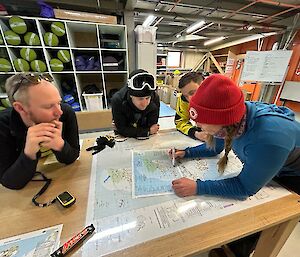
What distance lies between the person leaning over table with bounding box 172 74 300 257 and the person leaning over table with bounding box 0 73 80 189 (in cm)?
62

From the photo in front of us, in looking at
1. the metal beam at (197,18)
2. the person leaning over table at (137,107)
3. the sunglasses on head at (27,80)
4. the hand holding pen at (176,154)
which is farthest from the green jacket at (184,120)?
the metal beam at (197,18)

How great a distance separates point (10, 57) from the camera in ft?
6.55

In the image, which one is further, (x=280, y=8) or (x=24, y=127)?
(x=280, y=8)

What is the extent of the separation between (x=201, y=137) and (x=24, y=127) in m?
1.04

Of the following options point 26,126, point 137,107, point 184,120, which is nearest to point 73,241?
point 26,126

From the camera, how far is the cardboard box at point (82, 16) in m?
1.95

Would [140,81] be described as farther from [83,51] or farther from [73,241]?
[83,51]

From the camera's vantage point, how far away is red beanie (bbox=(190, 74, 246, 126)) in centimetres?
59

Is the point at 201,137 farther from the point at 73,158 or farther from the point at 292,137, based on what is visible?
the point at 73,158

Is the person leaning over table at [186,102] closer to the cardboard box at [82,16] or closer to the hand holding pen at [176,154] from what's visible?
the hand holding pen at [176,154]

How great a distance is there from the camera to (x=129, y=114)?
1374mm

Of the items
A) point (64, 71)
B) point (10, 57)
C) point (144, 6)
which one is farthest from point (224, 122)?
point (144, 6)

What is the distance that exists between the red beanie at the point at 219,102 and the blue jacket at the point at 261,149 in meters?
0.09

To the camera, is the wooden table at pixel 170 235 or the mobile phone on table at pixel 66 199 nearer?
the wooden table at pixel 170 235
